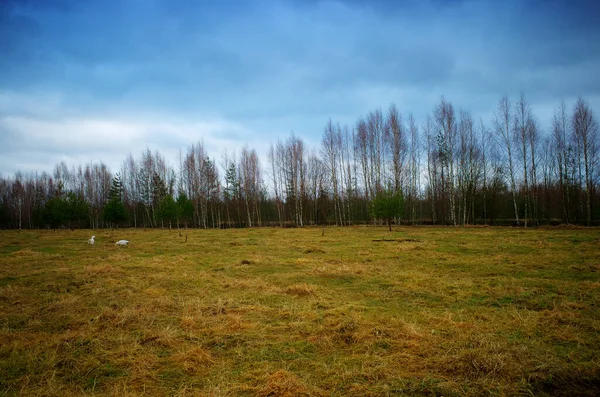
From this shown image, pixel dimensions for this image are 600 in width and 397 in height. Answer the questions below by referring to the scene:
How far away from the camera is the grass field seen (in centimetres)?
357

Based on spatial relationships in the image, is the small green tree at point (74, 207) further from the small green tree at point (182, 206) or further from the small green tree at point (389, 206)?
the small green tree at point (389, 206)

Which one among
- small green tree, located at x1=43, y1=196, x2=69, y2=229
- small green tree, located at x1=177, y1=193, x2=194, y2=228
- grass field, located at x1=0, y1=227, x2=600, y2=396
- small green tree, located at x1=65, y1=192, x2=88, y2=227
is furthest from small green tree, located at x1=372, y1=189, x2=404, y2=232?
small green tree, located at x1=43, y1=196, x2=69, y2=229

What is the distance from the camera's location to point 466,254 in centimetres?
1354

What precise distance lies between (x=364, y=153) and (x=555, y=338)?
135ft

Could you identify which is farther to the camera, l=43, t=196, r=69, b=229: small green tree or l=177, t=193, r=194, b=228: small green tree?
l=43, t=196, r=69, b=229: small green tree

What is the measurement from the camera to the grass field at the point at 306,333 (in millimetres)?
3568

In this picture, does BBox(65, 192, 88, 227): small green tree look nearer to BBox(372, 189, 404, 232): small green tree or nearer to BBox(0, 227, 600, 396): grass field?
BBox(0, 227, 600, 396): grass field

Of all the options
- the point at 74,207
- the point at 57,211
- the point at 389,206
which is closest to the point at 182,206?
the point at 74,207

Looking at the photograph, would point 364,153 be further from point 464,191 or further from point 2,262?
point 2,262

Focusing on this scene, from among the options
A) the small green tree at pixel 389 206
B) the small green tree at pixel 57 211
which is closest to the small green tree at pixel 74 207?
the small green tree at pixel 57 211

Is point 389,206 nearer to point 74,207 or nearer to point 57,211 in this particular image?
point 74,207

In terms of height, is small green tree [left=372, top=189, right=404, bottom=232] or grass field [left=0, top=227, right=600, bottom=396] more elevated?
small green tree [left=372, top=189, right=404, bottom=232]

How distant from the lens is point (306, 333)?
5.14 metres

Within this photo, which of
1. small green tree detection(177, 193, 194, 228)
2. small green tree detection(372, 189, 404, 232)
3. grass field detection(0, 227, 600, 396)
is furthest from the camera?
small green tree detection(177, 193, 194, 228)
